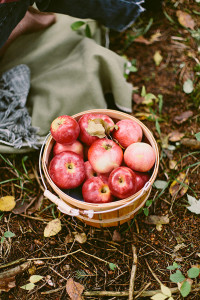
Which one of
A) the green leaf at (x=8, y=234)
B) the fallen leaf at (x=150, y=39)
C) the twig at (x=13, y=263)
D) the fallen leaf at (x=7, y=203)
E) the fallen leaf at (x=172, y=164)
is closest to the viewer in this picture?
the twig at (x=13, y=263)

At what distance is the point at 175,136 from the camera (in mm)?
2215

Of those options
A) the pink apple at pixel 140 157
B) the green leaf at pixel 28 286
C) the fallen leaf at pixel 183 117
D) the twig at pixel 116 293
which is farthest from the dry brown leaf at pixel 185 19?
the green leaf at pixel 28 286

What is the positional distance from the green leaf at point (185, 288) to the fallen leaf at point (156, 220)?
1.36 ft

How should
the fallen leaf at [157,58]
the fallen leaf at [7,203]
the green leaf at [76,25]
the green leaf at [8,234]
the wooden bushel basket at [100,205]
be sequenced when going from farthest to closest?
the fallen leaf at [157,58] → the green leaf at [76,25] → the fallen leaf at [7,203] → the green leaf at [8,234] → the wooden bushel basket at [100,205]

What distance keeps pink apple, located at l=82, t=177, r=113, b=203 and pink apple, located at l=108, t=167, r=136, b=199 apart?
63mm

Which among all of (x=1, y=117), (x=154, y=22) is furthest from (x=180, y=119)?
(x=1, y=117)

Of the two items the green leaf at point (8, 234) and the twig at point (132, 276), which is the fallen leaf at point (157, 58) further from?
the green leaf at point (8, 234)

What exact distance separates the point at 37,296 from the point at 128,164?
0.97 metres

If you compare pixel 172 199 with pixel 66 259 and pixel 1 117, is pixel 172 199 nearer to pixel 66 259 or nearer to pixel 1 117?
pixel 66 259

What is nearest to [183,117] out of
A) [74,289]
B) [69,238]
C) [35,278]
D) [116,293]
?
[69,238]

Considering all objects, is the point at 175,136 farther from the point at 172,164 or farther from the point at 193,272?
the point at 193,272

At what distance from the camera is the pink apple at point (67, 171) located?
1.56 metres

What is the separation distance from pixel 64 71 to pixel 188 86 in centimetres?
113

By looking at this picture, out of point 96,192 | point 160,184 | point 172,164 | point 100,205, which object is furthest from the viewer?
point 172,164
